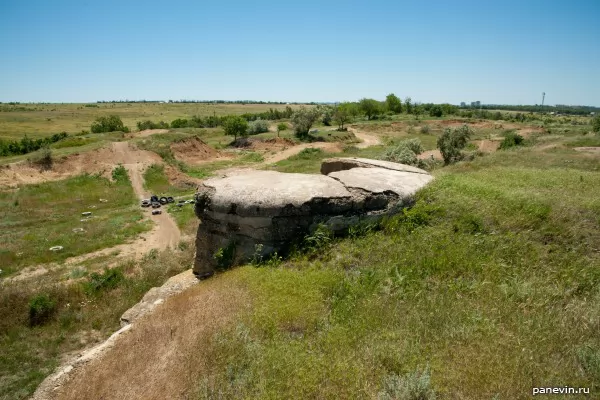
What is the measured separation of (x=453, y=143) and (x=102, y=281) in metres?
23.1

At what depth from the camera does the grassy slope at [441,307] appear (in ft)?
12.7

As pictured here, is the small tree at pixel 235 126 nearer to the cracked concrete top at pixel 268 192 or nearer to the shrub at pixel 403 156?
the shrub at pixel 403 156

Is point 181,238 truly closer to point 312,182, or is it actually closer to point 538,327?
point 312,182

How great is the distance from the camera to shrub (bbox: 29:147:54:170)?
90.2 ft

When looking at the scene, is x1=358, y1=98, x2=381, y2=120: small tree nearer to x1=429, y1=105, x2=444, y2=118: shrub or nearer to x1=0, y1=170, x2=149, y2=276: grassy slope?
x1=429, y1=105, x2=444, y2=118: shrub

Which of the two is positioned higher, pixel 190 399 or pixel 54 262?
pixel 190 399

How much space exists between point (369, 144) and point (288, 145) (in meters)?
10.6

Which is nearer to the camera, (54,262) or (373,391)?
(373,391)

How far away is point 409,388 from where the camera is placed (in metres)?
3.60

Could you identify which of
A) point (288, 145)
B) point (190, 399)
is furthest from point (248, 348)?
point (288, 145)

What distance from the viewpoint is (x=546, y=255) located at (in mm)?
6047

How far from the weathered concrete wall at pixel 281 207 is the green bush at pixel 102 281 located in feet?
15.7

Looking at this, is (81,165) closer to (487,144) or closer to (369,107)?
(487,144)

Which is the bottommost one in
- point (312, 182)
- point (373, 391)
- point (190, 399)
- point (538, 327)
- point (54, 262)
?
point (54, 262)
